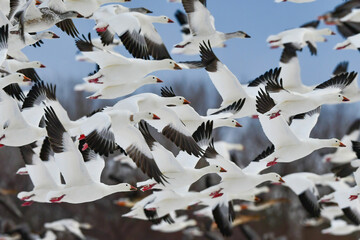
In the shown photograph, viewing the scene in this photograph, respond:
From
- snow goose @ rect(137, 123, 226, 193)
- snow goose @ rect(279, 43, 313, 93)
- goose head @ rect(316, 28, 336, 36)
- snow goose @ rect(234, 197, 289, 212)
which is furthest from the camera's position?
snow goose @ rect(234, 197, 289, 212)

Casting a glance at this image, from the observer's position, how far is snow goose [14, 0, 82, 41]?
7.70 meters

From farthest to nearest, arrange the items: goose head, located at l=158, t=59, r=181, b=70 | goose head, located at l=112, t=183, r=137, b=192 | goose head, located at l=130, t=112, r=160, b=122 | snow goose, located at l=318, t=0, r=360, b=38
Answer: snow goose, located at l=318, t=0, r=360, b=38
goose head, located at l=112, t=183, r=137, b=192
goose head, located at l=158, t=59, r=181, b=70
goose head, located at l=130, t=112, r=160, b=122

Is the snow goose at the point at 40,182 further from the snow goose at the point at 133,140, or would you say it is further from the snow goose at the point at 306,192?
the snow goose at the point at 306,192

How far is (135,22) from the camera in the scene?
26.5 ft

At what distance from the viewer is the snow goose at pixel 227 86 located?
8.20m

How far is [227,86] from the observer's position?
8.32 metres

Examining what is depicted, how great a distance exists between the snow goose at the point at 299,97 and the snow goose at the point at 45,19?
7.88 feet

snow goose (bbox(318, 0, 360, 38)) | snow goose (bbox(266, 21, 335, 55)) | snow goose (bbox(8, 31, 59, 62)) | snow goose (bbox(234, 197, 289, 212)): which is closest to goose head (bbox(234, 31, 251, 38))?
snow goose (bbox(266, 21, 335, 55))

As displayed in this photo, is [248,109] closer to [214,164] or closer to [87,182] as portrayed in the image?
[214,164]

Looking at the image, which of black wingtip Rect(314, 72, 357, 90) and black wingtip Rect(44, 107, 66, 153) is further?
black wingtip Rect(314, 72, 357, 90)

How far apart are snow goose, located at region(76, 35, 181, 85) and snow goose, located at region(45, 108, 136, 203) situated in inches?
47.1

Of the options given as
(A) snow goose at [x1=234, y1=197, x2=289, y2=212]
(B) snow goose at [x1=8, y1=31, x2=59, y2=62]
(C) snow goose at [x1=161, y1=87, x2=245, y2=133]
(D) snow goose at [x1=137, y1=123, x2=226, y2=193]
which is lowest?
(A) snow goose at [x1=234, y1=197, x2=289, y2=212]

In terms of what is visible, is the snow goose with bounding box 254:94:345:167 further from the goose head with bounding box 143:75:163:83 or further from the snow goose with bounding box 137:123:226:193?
the goose head with bounding box 143:75:163:83

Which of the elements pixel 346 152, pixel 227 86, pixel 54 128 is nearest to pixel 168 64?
pixel 227 86
